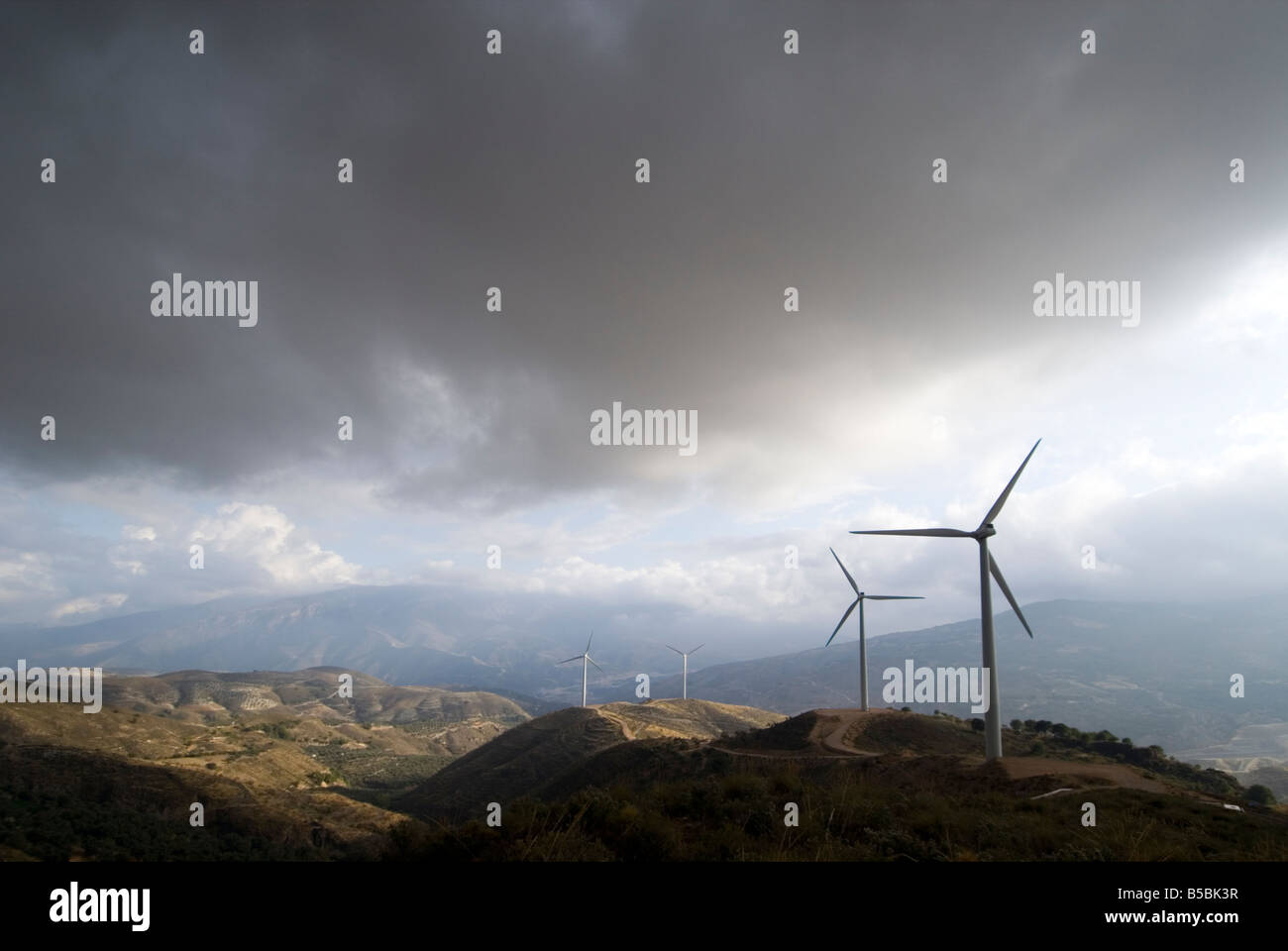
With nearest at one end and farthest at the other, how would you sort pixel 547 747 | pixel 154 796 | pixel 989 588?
1. pixel 989 588
2. pixel 154 796
3. pixel 547 747

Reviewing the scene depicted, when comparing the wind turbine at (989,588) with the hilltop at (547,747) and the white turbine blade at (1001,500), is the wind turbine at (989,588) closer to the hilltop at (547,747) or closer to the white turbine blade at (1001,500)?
the white turbine blade at (1001,500)

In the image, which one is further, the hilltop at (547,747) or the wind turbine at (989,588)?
the hilltop at (547,747)

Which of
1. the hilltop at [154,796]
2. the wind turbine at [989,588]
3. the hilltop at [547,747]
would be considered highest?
the wind turbine at [989,588]

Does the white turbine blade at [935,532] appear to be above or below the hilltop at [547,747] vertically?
above

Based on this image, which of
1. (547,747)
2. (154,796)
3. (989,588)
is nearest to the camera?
(989,588)

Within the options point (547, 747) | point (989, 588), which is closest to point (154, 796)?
point (547, 747)

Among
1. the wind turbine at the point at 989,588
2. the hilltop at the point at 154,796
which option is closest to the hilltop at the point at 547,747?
the hilltop at the point at 154,796

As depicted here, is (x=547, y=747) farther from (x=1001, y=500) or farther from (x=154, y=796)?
(x=1001, y=500)
